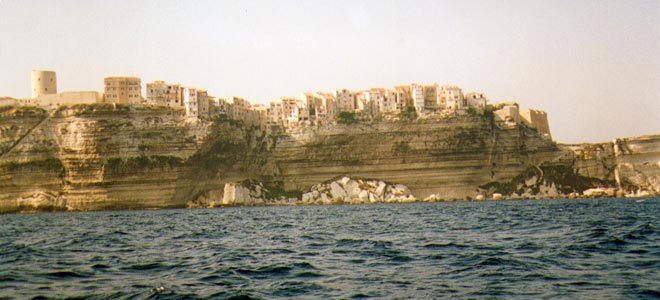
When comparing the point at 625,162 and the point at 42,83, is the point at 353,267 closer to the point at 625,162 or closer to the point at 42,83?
the point at 42,83

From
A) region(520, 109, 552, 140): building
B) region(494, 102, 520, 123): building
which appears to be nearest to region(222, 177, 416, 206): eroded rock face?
region(494, 102, 520, 123): building

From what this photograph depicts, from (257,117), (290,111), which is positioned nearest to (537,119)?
(290,111)

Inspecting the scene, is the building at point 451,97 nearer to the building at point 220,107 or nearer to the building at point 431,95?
the building at point 431,95

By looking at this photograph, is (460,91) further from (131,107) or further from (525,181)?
(131,107)

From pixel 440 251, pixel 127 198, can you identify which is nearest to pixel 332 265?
pixel 440 251

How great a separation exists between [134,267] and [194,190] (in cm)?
8427

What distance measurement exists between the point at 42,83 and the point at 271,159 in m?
44.4

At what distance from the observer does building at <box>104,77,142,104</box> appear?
99750mm

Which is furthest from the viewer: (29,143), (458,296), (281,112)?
(281,112)

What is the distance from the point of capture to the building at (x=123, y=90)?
9975 centimetres

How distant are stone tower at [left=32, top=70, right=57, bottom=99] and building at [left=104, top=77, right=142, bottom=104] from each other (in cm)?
1066

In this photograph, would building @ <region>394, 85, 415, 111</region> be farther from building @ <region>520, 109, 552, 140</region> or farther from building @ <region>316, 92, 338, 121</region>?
building @ <region>520, 109, 552, 140</region>

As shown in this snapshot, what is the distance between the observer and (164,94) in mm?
106188

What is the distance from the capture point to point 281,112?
375ft
